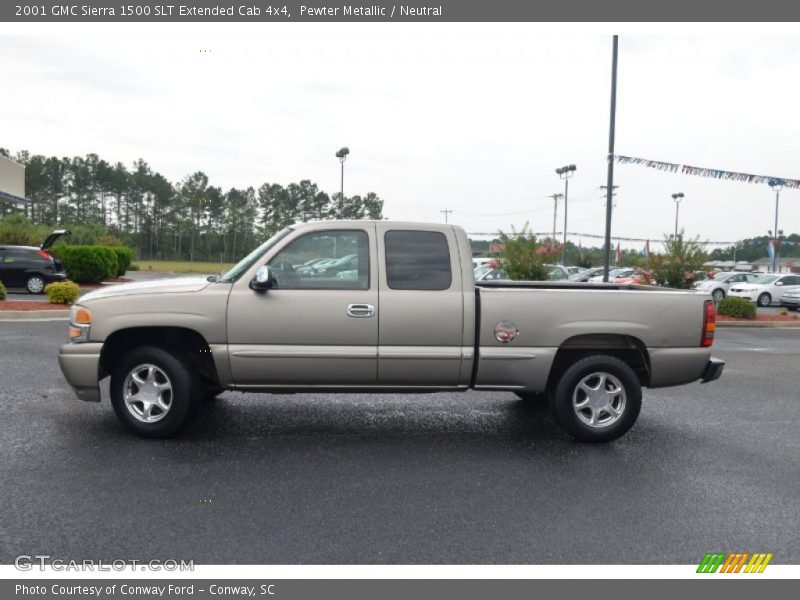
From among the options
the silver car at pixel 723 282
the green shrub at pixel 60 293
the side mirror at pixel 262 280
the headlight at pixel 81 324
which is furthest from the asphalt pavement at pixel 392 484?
the silver car at pixel 723 282

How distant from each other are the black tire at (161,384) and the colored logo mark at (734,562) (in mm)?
4191

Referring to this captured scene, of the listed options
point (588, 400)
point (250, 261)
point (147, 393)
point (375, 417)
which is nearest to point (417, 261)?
point (250, 261)

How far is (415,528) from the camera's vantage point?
4258mm

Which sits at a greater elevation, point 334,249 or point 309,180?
point 309,180

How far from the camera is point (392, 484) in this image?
5.07m

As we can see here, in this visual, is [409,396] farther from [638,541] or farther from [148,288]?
[638,541]

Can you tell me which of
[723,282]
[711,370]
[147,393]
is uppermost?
[723,282]

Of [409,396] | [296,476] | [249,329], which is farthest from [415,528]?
[409,396]

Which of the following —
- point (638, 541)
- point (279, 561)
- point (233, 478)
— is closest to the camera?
point (279, 561)

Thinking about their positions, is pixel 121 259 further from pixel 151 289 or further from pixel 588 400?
pixel 588 400

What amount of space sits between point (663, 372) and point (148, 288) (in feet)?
15.4

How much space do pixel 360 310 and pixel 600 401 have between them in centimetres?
233

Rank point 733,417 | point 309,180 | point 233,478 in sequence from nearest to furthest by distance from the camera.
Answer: point 233,478 < point 733,417 < point 309,180

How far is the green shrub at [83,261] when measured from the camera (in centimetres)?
2450
